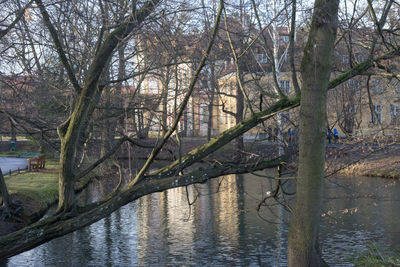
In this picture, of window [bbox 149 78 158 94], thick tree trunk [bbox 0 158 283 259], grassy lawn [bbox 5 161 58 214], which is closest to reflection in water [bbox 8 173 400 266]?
thick tree trunk [bbox 0 158 283 259]

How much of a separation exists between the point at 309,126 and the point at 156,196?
14.0 meters

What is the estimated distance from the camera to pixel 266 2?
9133mm

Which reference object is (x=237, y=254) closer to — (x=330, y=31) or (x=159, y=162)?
(x=330, y=31)

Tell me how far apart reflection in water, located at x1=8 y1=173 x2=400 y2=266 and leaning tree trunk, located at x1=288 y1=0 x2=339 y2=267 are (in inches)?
31.6

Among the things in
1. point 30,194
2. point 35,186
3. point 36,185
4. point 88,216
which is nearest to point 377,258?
point 88,216

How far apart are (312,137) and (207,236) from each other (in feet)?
21.6

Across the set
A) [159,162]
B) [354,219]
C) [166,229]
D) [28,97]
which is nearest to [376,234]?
[354,219]

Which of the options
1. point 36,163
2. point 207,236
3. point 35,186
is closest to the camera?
point 207,236

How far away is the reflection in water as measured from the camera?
39.3 ft

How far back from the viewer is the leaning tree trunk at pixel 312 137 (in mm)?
8469

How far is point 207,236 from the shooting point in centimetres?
1423

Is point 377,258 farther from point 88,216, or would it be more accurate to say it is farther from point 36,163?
point 36,163

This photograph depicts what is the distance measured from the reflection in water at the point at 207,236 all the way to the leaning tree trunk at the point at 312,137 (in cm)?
80

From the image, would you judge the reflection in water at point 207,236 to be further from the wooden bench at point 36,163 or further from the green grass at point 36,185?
the wooden bench at point 36,163
